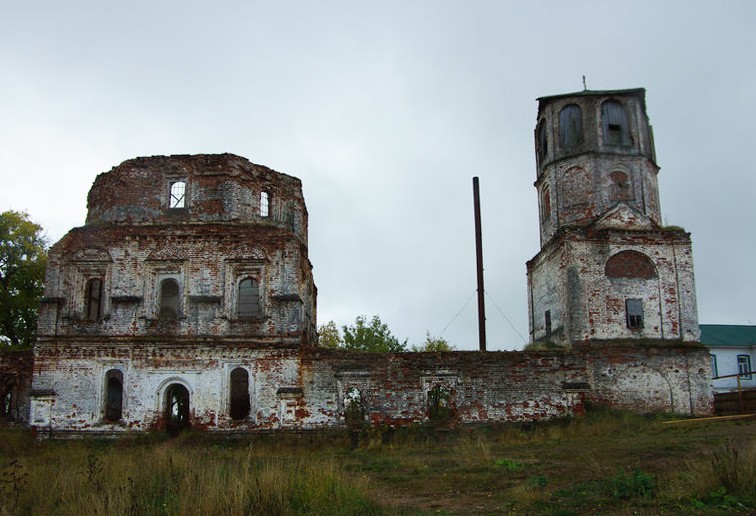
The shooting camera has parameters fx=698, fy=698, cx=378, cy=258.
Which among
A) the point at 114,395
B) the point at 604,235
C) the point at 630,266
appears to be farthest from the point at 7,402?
the point at 630,266

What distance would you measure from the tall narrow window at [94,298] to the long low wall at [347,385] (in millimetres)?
1472

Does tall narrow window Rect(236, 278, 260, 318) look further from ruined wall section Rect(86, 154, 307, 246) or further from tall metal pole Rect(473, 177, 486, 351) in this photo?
tall metal pole Rect(473, 177, 486, 351)

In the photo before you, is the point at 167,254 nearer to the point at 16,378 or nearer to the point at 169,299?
the point at 169,299

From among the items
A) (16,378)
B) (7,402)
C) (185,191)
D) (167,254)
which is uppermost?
(185,191)

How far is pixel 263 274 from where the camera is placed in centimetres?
2398

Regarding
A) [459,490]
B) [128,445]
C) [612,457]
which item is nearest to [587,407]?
[612,457]

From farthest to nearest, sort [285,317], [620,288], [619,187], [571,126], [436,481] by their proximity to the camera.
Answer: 1. [571,126]
2. [619,187]
3. [620,288]
4. [285,317]
5. [436,481]

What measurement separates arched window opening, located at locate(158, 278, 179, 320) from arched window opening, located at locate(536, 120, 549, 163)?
49.0 ft

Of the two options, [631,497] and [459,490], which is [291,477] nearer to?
[459,490]

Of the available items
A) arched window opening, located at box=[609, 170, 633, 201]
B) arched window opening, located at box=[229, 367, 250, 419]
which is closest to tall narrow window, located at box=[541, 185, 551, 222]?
arched window opening, located at box=[609, 170, 633, 201]

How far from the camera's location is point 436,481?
13539 mm

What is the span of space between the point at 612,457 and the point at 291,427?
1081cm

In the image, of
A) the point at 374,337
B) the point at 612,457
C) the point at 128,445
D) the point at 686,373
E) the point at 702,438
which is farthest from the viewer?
the point at 374,337

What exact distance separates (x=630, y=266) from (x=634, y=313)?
1.66 m
